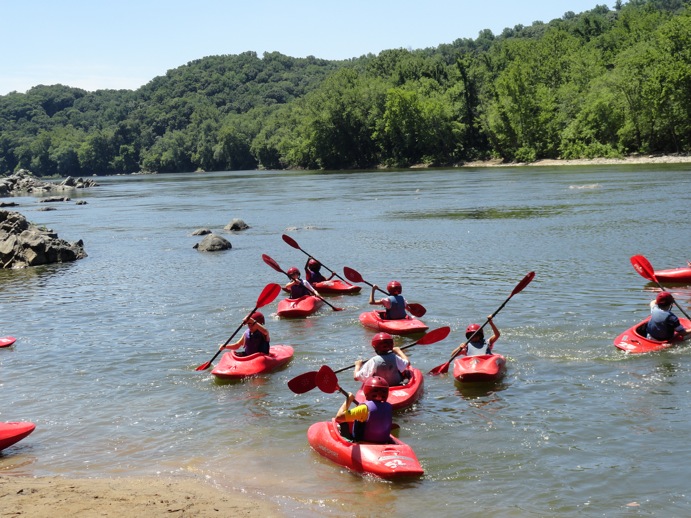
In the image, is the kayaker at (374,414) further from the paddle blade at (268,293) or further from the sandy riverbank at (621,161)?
the sandy riverbank at (621,161)

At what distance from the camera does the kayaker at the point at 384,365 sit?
953 centimetres

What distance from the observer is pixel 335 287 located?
1831 centimetres

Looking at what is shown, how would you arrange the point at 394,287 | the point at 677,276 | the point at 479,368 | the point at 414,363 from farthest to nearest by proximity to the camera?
the point at 677,276, the point at 394,287, the point at 414,363, the point at 479,368

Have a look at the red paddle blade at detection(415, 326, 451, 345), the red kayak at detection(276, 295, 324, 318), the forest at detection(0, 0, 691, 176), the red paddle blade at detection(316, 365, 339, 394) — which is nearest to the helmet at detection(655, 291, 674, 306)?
the red paddle blade at detection(415, 326, 451, 345)

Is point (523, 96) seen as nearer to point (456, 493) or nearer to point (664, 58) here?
point (664, 58)

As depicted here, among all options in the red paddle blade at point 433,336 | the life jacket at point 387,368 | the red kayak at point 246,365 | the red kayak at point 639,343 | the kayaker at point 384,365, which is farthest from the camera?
the red kayak at point 639,343

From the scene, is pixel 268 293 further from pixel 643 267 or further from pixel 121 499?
pixel 643 267

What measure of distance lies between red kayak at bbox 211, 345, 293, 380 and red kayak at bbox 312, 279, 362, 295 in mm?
6163

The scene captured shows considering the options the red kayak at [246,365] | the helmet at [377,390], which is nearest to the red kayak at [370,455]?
the helmet at [377,390]

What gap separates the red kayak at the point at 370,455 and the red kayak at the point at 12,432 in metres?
3.48

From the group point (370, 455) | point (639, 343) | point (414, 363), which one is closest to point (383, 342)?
point (370, 455)

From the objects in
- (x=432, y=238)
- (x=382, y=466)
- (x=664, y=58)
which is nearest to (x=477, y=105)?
(x=664, y=58)

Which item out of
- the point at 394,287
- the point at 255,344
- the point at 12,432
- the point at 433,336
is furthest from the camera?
the point at 394,287

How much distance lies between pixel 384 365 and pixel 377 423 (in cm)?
193
